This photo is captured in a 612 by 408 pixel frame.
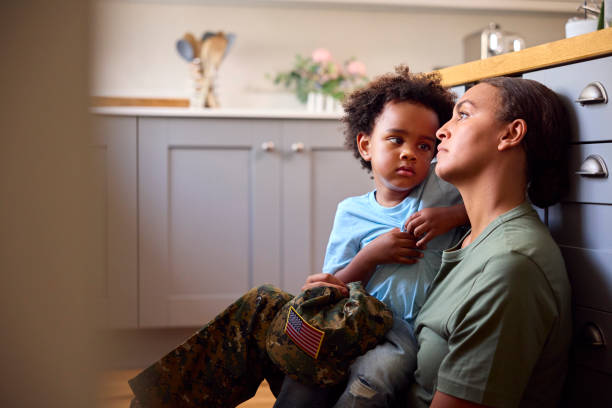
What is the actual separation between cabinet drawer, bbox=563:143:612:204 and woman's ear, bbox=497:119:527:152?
148 millimetres

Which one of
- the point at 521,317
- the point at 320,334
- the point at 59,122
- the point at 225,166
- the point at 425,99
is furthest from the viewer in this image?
the point at 225,166

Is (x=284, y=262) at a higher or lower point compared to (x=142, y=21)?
lower

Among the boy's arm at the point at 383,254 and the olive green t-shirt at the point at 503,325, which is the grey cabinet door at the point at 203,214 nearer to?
the boy's arm at the point at 383,254

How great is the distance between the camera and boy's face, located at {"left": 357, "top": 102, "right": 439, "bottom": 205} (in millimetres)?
1152

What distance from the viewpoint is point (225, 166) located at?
2262 millimetres

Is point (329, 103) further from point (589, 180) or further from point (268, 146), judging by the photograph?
point (589, 180)

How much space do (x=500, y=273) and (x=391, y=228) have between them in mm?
405

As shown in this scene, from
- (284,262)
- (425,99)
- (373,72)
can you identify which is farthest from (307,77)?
(425,99)

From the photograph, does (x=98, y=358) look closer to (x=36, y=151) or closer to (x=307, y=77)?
(x=36, y=151)

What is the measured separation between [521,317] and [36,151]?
698 mm

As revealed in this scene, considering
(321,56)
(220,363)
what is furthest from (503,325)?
(321,56)

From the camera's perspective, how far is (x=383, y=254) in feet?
3.54

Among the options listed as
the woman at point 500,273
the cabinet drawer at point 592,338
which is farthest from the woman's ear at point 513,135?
the cabinet drawer at point 592,338

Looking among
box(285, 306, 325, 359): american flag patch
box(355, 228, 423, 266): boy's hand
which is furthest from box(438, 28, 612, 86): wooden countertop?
box(285, 306, 325, 359): american flag patch
